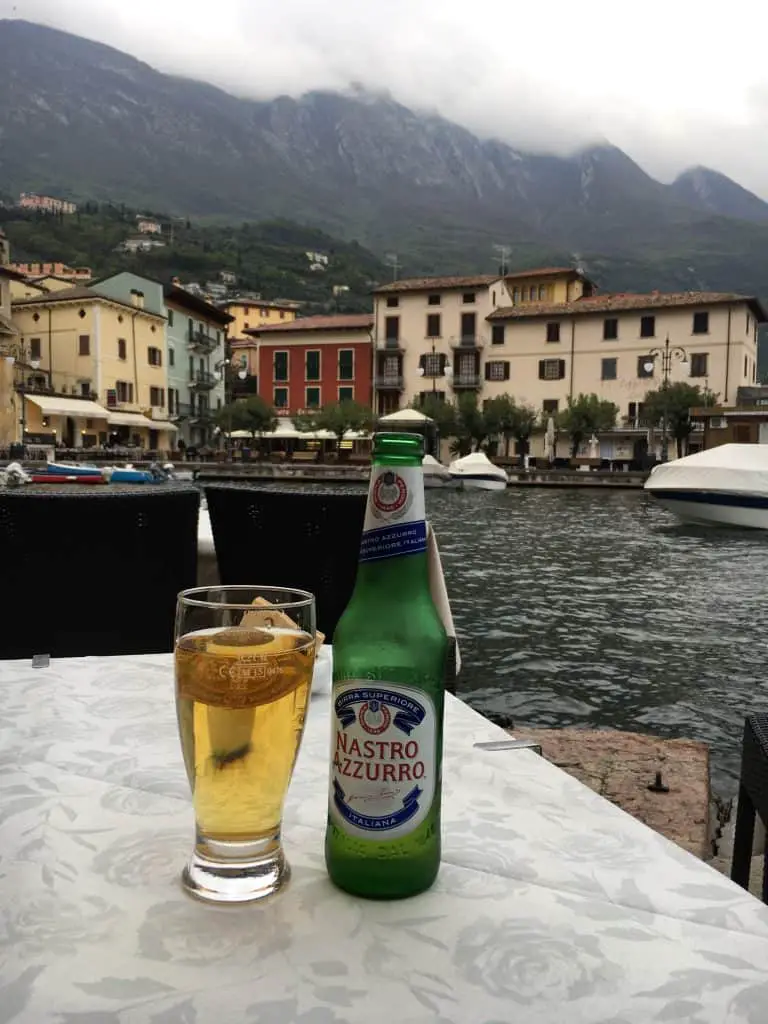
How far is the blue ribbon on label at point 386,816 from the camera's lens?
68cm

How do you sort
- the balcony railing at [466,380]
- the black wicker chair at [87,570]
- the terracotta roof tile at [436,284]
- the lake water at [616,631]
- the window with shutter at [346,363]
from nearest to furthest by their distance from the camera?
the black wicker chair at [87,570], the lake water at [616,631], the terracotta roof tile at [436,284], the balcony railing at [466,380], the window with shutter at [346,363]

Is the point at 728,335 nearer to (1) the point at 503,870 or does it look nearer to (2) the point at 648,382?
(2) the point at 648,382

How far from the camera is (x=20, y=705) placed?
1.11 meters

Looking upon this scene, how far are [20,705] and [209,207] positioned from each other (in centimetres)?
15933

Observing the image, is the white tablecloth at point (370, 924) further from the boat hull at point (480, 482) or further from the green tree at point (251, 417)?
the green tree at point (251, 417)

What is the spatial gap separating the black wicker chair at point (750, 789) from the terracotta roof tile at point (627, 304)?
1536 inches

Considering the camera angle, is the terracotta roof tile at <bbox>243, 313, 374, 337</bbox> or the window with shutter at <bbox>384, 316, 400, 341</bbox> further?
the terracotta roof tile at <bbox>243, 313, 374, 337</bbox>

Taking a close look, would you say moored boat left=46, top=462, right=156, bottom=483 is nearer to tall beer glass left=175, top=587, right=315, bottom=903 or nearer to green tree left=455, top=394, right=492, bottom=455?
green tree left=455, top=394, right=492, bottom=455

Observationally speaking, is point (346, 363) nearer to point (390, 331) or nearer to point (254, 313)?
point (390, 331)

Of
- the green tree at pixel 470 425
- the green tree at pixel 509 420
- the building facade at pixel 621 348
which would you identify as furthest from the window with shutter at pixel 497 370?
the green tree at pixel 509 420

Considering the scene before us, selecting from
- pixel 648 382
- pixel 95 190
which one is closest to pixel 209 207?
pixel 95 190

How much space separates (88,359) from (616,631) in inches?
1470

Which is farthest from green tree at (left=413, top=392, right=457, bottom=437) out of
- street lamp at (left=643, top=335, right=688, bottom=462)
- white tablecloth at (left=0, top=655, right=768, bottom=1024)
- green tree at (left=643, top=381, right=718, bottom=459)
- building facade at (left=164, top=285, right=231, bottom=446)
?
white tablecloth at (left=0, top=655, right=768, bottom=1024)

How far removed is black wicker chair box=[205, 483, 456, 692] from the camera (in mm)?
3258
